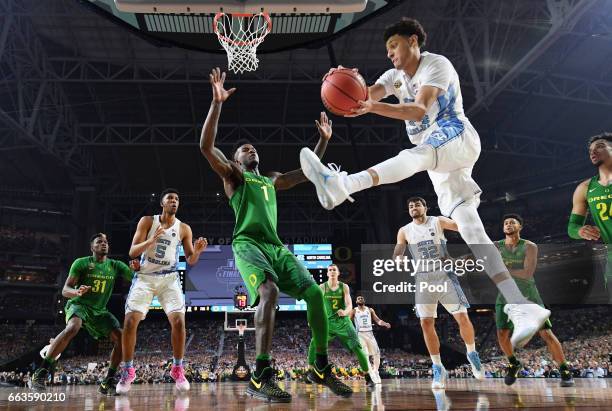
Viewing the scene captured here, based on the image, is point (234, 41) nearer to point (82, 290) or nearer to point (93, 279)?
Result: point (93, 279)

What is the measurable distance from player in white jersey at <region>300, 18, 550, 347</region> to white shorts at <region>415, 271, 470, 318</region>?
1.88 metres

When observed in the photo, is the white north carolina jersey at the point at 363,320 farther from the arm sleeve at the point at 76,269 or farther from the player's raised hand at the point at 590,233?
the player's raised hand at the point at 590,233

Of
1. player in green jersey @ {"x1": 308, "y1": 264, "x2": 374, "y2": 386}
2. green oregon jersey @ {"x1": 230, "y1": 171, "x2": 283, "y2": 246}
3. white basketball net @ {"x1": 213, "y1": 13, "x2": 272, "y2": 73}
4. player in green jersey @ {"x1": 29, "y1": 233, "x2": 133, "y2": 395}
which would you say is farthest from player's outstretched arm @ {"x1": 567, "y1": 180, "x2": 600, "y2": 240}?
player in green jersey @ {"x1": 29, "y1": 233, "x2": 133, "y2": 395}

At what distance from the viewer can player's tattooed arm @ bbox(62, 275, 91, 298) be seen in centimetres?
598

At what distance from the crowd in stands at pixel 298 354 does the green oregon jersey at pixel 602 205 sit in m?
11.5

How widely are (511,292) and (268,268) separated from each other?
1923 mm

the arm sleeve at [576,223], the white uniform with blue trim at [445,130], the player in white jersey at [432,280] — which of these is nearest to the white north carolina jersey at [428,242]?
the player in white jersey at [432,280]

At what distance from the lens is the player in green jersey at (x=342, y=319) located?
24.3ft

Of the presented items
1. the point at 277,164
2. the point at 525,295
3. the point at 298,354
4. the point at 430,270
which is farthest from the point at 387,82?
the point at 298,354

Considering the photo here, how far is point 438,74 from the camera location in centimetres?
364

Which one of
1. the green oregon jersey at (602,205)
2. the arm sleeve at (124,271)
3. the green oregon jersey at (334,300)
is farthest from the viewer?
the green oregon jersey at (334,300)

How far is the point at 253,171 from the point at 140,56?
1480 cm

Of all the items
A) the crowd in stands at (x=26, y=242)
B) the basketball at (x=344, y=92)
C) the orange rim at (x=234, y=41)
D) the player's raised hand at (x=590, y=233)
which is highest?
the crowd in stands at (x=26, y=242)

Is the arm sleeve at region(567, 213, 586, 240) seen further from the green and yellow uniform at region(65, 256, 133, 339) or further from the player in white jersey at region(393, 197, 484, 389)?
the green and yellow uniform at region(65, 256, 133, 339)
